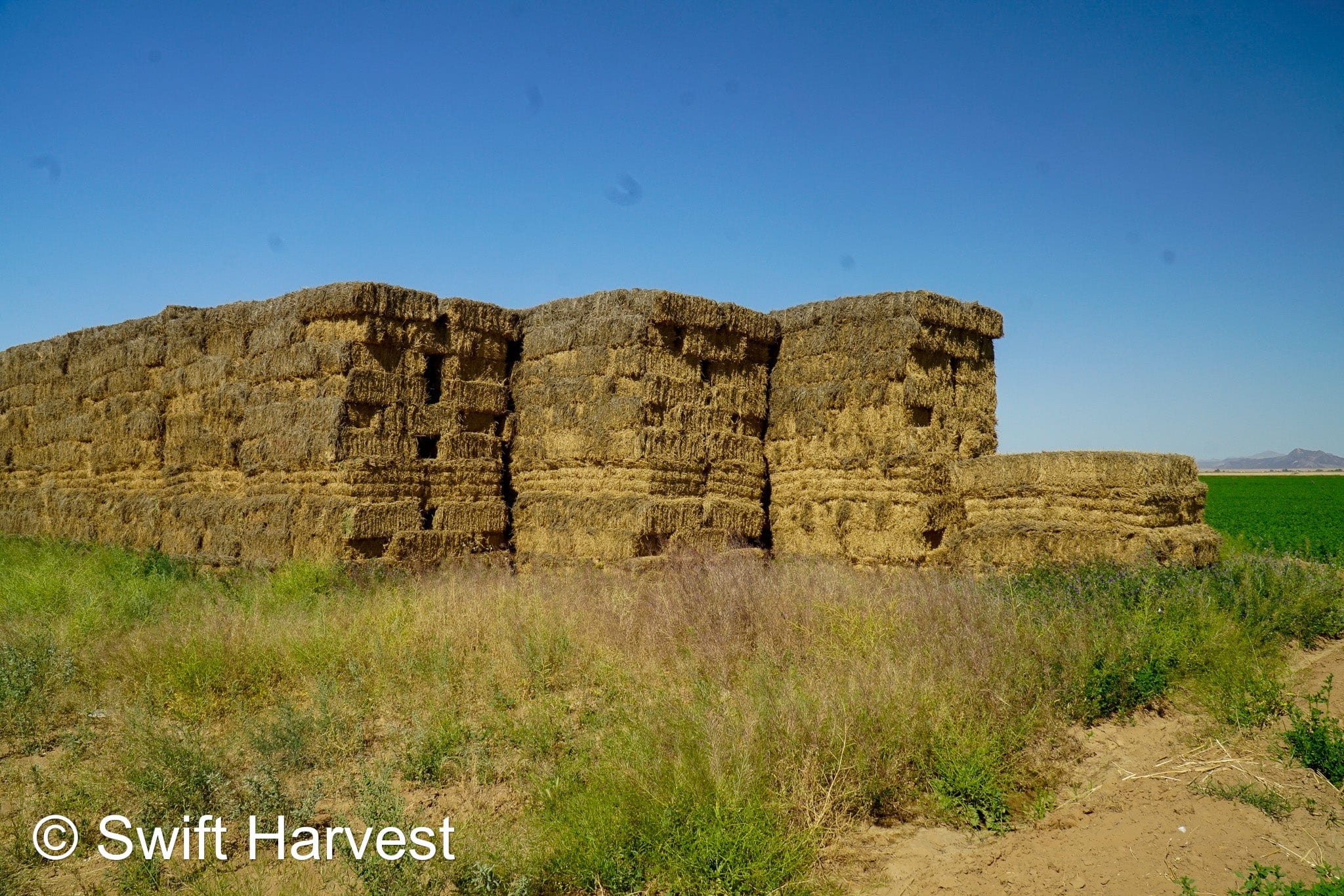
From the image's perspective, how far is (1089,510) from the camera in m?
9.85

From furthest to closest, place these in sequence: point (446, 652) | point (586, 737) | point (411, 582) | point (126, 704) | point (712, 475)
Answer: point (712, 475) → point (411, 582) → point (446, 652) → point (126, 704) → point (586, 737)

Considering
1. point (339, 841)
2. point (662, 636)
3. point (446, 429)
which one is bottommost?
point (339, 841)

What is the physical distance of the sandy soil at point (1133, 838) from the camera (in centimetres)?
445

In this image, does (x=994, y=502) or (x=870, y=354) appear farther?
(x=870, y=354)

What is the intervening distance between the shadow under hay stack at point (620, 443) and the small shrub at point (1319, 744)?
352cm

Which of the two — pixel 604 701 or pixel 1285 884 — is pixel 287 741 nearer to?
pixel 604 701

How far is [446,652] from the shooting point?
7.41m

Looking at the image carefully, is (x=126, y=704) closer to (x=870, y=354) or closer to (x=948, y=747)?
(x=948, y=747)

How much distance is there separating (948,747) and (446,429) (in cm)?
839

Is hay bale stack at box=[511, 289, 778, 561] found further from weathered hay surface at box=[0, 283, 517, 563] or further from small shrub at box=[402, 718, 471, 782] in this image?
small shrub at box=[402, 718, 471, 782]

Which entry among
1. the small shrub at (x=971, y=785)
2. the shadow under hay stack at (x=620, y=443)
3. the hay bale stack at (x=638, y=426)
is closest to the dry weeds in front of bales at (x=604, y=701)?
the small shrub at (x=971, y=785)

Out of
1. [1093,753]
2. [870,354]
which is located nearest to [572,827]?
[1093,753]

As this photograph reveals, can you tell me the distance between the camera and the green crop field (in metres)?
17.7

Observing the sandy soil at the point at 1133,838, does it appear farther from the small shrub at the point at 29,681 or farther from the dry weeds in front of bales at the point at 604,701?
the small shrub at the point at 29,681
